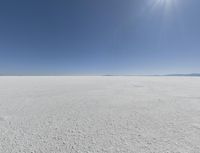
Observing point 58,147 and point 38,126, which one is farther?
point 38,126

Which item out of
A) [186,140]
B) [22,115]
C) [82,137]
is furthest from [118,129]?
[22,115]

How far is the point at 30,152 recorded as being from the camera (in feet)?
5.71

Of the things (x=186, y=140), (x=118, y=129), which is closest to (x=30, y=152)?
(x=118, y=129)

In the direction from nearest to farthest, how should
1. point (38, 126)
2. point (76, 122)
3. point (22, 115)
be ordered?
point (38, 126)
point (76, 122)
point (22, 115)

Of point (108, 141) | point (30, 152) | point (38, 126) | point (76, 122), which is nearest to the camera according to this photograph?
point (30, 152)

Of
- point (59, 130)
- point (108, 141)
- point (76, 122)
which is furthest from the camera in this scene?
point (76, 122)

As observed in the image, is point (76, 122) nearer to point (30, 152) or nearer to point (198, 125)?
point (30, 152)

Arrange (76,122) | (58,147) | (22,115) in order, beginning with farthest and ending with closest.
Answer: (22,115), (76,122), (58,147)

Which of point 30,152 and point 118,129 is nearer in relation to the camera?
point 30,152

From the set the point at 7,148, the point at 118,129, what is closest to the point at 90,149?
the point at 118,129

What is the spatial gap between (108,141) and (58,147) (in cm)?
92

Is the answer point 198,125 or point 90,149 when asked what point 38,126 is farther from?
point 198,125

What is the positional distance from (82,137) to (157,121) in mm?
2043

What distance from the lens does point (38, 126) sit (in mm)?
2574
